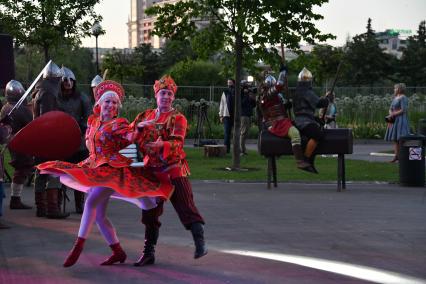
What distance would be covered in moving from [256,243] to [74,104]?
363 cm

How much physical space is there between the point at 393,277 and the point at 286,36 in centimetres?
1108

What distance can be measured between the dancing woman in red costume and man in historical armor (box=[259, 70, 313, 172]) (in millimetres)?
6920

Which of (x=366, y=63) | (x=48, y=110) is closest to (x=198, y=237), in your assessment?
(x=48, y=110)

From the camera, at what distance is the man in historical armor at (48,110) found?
1083 cm

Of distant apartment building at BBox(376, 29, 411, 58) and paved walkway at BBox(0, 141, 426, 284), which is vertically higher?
distant apartment building at BBox(376, 29, 411, 58)

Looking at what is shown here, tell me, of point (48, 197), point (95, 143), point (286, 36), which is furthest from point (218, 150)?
point (95, 143)

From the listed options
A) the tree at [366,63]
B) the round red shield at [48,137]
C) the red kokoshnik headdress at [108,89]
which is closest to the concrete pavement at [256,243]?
the round red shield at [48,137]

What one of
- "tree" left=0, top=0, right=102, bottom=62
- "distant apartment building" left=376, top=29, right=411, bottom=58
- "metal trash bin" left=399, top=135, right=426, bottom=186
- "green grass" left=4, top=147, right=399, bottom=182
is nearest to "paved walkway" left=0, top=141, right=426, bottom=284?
"metal trash bin" left=399, top=135, right=426, bottom=186

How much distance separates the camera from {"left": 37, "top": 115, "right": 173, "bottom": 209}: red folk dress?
23.8ft

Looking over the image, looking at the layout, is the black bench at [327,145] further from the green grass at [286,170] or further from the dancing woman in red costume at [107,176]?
the dancing woman in red costume at [107,176]

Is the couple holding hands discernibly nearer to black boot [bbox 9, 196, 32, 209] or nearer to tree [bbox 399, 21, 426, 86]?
black boot [bbox 9, 196, 32, 209]

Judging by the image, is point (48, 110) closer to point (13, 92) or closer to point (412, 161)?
point (13, 92)

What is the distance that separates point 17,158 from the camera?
12.1 metres

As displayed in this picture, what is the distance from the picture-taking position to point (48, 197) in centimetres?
1103
